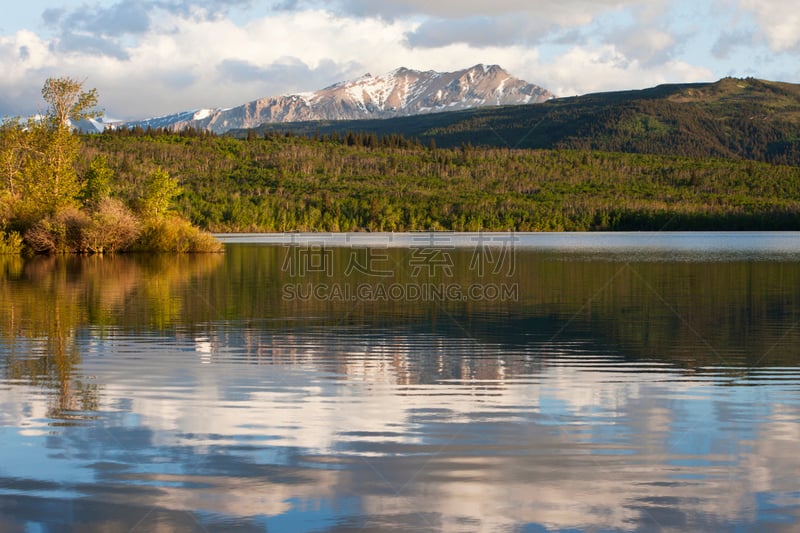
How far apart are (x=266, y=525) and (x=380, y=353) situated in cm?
925

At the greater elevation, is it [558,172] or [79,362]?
[558,172]

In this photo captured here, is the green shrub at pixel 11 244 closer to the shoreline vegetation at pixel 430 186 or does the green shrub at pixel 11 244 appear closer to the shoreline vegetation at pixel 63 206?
the shoreline vegetation at pixel 63 206

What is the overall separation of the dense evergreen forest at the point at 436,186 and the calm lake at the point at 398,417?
99071 mm

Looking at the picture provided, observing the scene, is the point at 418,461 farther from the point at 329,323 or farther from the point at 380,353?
the point at 329,323

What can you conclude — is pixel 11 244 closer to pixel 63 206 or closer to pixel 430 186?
pixel 63 206

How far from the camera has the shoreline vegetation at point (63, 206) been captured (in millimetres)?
55406

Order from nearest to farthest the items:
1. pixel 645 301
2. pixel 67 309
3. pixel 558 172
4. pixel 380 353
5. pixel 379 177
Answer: pixel 380 353
pixel 67 309
pixel 645 301
pixel 379 177
pixel 558 172

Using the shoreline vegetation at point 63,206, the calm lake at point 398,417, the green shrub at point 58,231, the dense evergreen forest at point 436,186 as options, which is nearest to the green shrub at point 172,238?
the shoreline vegetation at point 63,206

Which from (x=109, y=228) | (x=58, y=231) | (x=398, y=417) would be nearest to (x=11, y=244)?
(x=58, y=231)

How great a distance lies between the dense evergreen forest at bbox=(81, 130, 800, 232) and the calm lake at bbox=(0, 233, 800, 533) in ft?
325

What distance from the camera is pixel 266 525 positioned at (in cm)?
783

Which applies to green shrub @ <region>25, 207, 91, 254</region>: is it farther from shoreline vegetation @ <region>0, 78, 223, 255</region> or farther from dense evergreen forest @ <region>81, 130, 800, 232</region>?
dense evergreen forest @ <region>81, 130, 800, 232</region>

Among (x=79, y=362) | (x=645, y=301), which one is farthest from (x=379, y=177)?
(x=79, y=362)

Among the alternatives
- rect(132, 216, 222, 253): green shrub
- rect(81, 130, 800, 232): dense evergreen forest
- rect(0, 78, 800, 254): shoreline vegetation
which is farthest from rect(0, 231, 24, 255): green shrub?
rect(81, 130, 800, 232): dense evergreen forest
